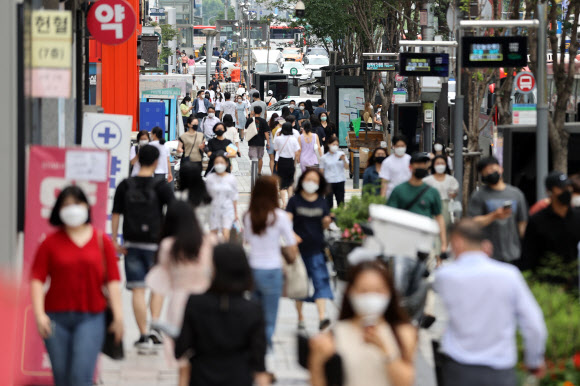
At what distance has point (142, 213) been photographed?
9.74 metres

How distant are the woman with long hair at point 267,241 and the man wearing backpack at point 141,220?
0.82 m

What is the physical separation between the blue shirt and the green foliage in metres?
7.01

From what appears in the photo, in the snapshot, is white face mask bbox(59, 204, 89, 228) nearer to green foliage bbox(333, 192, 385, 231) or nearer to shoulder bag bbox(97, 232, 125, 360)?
shoulder bag bbox(97, 232, 125, 360)

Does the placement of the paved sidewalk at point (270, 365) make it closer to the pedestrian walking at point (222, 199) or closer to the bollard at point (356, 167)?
the pedestrian walking at point (222, 199)

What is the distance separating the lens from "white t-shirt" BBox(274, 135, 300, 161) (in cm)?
2012

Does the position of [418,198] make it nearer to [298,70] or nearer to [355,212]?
[355,212]

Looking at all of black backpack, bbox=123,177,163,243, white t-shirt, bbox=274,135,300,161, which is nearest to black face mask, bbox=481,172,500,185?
black backpack, bbox=123,177,163,243

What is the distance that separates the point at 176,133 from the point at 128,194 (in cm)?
2194

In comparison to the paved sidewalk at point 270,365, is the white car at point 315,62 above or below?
above

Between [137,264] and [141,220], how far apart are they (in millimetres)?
375

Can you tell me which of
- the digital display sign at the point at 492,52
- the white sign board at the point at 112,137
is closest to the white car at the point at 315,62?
the digital display sign at the point at 492,52

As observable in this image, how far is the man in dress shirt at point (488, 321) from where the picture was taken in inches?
234

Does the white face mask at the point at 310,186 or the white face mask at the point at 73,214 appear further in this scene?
the white face mask at the point at 310,186

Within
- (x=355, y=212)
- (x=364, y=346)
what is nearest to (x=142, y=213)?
(x=355, y=212)
